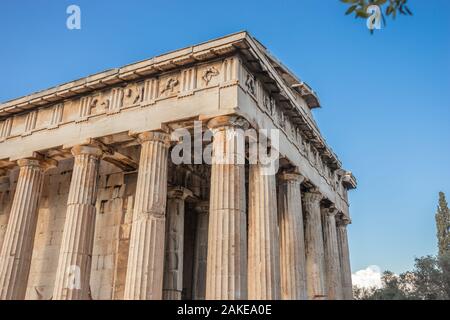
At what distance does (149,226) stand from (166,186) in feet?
5.97

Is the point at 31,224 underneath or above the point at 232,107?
underneath

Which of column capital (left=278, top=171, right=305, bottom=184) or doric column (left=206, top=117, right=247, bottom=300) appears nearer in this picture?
doric column (left=206, top=117, right=247, bottom=300)

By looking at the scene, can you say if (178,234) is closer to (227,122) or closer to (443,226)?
(227,122)

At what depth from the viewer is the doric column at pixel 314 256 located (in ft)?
67.7

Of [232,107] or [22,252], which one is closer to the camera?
[232,107]

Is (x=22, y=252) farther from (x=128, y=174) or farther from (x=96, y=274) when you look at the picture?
(x=128, y=174)

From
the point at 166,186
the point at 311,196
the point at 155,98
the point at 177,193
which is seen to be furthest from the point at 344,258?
the point at 155,98

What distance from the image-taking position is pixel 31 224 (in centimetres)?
1802

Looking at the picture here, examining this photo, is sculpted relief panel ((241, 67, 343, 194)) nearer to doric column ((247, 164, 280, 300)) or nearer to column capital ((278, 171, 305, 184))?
column capital ((278, 171, 305, 184))

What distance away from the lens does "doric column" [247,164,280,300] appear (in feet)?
48.4

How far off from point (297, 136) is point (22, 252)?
1271 centimetres

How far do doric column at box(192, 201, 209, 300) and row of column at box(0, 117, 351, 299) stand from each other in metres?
0.21

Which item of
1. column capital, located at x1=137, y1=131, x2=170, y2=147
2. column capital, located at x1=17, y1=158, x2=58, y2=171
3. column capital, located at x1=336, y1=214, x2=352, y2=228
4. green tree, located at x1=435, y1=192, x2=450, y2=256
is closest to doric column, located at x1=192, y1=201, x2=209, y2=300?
column capital, located at x1=137, y1=131, x2=170, y2=147
